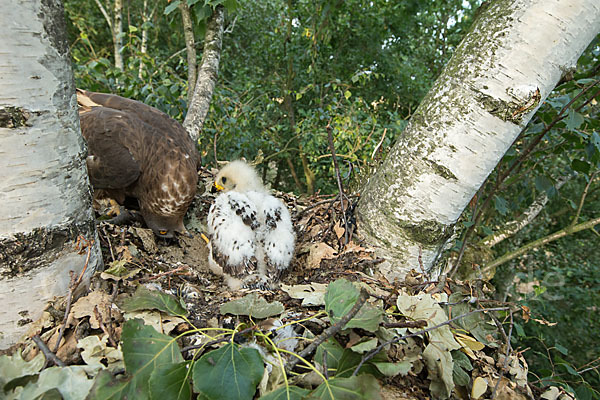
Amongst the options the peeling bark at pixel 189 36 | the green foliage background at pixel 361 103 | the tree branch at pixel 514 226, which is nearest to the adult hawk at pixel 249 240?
the peeling bark at pixel 189 36

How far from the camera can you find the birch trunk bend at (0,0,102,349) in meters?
0.99

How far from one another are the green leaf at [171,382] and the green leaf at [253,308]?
0.90 feet

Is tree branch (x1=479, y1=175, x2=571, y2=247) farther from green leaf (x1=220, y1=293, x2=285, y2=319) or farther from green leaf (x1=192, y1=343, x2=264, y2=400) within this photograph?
green leaf (x1=192, y1=343, x2=264, y2=400)

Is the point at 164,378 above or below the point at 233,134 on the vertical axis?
above

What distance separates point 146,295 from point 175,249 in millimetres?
1297

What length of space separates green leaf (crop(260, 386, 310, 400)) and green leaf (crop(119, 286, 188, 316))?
417 millimetres

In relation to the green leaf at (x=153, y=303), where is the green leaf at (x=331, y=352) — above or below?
above

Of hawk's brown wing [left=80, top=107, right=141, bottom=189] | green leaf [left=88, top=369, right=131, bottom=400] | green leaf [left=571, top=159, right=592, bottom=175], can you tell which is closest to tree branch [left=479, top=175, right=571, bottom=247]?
green leaf [left=571, top=159, right=592, bottom=175]

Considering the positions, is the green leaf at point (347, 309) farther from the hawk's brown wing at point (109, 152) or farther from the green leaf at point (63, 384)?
the hawk's brown wing at point (109, 152)

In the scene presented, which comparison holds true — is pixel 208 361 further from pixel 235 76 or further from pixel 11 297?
pixel 235 76

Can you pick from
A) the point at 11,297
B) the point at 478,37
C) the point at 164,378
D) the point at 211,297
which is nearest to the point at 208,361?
the point at 164,378

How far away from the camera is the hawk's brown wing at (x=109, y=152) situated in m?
2.34

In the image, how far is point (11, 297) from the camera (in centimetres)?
111

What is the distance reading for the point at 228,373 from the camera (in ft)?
2.98
